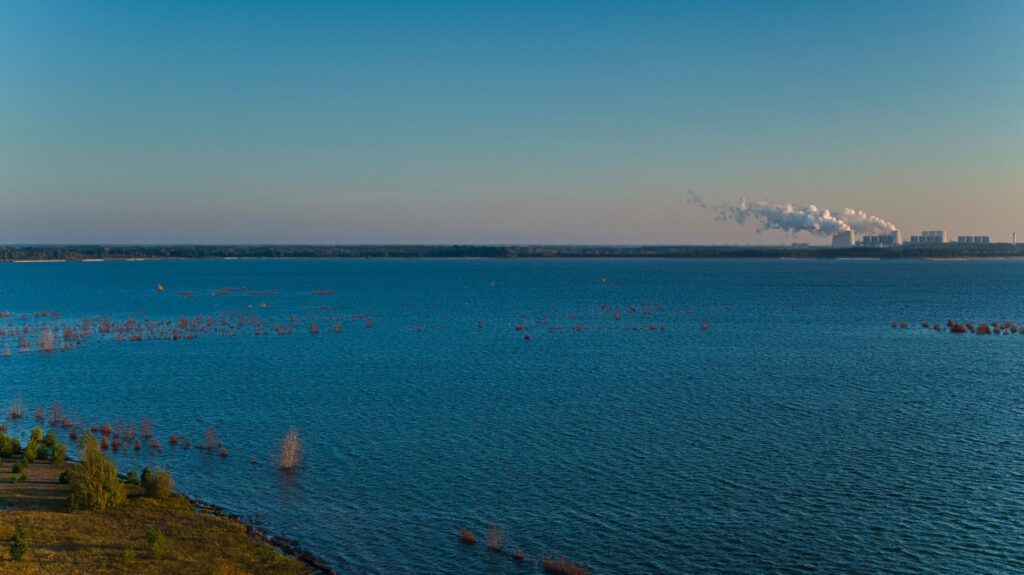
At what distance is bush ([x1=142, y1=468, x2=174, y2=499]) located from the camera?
36219 mm

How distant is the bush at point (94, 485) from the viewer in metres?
33.8

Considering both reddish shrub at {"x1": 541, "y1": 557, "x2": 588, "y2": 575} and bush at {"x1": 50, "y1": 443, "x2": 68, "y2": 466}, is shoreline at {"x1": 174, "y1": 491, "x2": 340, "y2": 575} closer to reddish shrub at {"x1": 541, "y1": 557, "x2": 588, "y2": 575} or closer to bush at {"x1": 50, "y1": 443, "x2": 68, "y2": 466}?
reddish shrub at {"x1": 541, "y1": 557, "x2": 588, "y2": 575}

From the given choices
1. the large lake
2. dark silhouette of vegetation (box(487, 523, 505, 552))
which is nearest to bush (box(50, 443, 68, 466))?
the large lake

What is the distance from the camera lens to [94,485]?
34250mm

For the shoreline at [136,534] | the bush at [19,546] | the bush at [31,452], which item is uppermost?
the bush at [19,546]

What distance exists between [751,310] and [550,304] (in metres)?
41.7

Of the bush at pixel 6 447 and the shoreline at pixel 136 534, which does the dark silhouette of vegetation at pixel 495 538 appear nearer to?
the shoreline at pixel 136 534

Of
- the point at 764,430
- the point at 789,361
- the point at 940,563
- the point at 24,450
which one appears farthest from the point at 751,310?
the point at 24,450

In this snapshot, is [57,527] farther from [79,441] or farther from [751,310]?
[751,310]

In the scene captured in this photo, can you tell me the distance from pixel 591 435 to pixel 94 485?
1143 inches

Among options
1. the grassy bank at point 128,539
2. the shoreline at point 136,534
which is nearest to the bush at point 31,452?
the shoreline at point 136,534

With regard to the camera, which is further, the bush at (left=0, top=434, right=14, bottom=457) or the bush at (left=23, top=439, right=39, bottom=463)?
the bush at (left=0, top=434, right=14, bottom=457)

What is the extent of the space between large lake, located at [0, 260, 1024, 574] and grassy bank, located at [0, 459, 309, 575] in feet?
8.29

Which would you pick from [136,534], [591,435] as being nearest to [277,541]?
[136,534]
